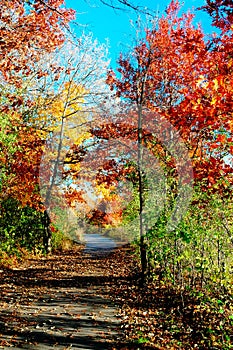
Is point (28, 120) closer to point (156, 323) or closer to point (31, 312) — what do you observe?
point (31, 312)

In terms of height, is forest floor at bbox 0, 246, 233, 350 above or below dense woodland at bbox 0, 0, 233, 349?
below

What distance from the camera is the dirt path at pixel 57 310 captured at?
539 cm

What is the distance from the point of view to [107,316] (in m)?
6.85

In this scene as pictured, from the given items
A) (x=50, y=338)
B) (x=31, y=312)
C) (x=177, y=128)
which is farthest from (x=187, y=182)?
(x=50, y=338)

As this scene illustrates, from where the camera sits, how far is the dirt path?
17.7ft

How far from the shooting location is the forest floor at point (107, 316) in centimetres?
534

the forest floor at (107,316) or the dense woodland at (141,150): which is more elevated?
the dense woodland at (141,150)

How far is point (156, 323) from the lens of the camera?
253 inches

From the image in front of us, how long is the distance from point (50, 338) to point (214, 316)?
289 cm

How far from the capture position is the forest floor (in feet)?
17.5

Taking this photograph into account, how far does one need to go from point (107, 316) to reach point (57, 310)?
114 cm

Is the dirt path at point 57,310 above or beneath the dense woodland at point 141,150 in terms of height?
beneath

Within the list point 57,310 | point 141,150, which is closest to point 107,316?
point 57,310

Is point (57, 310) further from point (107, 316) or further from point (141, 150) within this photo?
point (141, 150)
